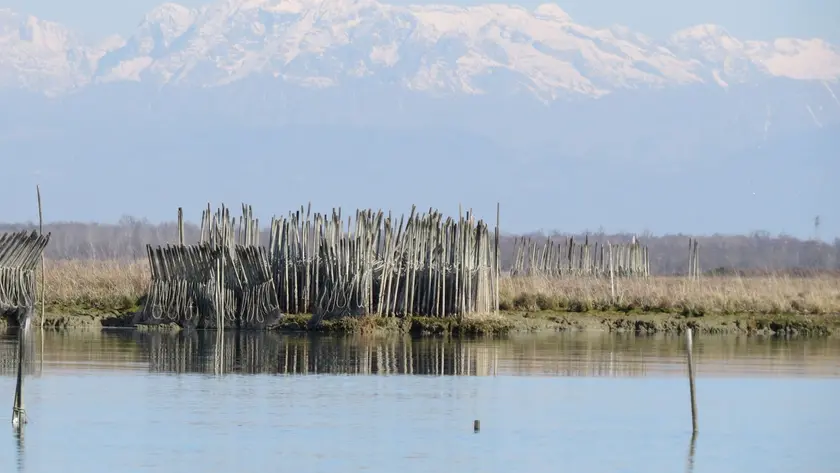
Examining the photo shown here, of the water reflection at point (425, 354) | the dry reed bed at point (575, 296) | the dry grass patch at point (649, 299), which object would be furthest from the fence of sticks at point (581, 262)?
the water reflection at point (425, 354)

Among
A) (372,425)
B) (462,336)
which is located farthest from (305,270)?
(372,425)

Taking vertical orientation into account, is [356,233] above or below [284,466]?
above

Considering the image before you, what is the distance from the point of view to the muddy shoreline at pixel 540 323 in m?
35.8

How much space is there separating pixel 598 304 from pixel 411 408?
18444 millimetres

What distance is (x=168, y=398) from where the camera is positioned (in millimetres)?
23422

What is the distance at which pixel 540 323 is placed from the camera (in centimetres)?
3816

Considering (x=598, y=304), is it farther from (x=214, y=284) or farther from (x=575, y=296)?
(x=214, y=284)

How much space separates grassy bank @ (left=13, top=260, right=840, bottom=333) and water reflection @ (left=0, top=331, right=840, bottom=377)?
5.50ft

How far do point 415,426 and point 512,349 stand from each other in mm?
11518

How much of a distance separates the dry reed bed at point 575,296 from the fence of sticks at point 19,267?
18.2 feet

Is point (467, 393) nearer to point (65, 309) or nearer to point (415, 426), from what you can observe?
point (415, 426)

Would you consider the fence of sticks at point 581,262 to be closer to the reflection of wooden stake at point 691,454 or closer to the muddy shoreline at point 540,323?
the muddy shoreline at point 540,323

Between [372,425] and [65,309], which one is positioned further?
[65,309]

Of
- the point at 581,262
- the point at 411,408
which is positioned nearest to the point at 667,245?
the point at 581,262
